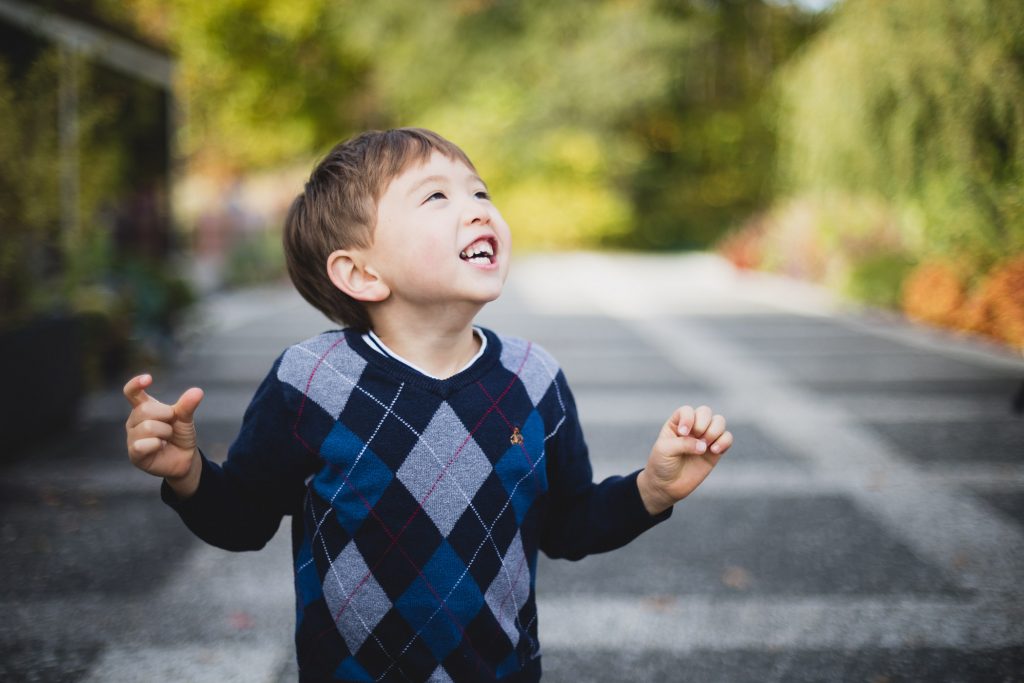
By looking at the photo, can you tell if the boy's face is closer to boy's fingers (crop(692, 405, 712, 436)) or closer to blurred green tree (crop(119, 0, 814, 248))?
boy's fingers (crop(692, 405, 712, 436))

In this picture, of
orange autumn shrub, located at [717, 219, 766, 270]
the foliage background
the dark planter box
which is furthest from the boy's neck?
orange autumn shrub, located at [717, 219, 766, 270]

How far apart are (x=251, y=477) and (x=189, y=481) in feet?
0.33

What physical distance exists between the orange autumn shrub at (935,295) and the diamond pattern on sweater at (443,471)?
8.93 metres

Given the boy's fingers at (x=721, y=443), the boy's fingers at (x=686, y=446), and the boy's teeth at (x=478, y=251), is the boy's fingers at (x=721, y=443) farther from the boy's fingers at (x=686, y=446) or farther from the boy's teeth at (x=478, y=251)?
the boy's teeth at (x=478, y=251)

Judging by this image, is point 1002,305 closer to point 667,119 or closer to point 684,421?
point 684,421

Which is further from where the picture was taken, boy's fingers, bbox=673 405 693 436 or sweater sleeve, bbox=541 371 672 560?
sweater sleeve, bbox=541 371 672 560

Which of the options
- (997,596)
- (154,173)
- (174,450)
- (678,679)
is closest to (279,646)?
(678,679)

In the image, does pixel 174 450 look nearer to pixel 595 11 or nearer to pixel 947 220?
pixel 947 220

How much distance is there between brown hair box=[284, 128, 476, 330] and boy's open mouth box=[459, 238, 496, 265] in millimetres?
161

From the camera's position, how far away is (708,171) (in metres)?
29.4

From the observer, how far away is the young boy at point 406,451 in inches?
56.7

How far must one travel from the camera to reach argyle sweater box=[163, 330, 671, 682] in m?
1.44

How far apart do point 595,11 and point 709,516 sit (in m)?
22.0

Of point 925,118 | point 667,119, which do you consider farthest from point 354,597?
point 667,119
